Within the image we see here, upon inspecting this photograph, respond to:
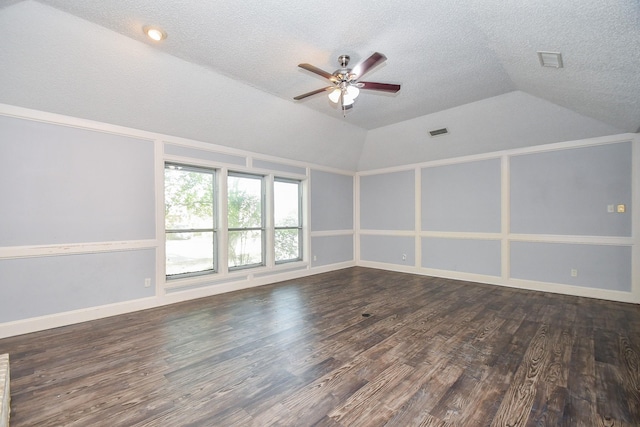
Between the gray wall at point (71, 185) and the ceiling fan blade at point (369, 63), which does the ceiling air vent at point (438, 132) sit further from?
the gray wall at point (71, 185)

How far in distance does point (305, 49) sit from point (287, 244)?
3.91m

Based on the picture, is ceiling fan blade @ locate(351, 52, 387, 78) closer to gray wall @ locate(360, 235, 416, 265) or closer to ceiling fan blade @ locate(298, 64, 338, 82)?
ceiling fan blade @ locate(298, 64, 338, 82)

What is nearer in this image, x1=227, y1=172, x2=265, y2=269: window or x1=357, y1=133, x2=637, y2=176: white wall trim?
x1=357, y1=133, x2=637, y2=176: white wall trim

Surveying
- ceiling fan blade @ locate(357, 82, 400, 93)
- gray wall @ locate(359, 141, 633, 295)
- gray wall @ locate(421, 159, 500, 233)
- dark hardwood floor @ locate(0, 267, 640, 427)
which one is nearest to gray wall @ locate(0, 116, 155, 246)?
dark hardwood floor @ locate(0, 267, 640, 427)

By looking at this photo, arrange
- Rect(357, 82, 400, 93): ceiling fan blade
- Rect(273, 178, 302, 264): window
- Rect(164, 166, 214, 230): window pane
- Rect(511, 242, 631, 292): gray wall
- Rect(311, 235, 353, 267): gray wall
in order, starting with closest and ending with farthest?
Rect(357, 82, 400, 93): ceiling fan blade < Rect(511, 242, 631, 292): gray wall < Rect(164, 166, 214, 230): window pane < Rect(273, 178, 302, 264): window < Rect(311, 235, 353, 267): gray wall

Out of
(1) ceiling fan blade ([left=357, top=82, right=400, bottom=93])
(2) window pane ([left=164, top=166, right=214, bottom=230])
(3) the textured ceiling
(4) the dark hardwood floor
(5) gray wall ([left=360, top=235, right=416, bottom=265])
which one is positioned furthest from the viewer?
(5) gray wall ([left=360, top=235, right=416, bottom=265])

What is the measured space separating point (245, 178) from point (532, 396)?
4.91 meters

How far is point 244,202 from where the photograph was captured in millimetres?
5309

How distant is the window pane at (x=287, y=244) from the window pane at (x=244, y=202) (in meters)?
0.57

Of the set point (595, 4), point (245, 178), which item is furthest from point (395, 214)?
point (595, 4)

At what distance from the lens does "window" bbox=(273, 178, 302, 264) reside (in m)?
5.78

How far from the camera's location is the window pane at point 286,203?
5793mm

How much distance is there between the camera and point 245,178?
5.31m

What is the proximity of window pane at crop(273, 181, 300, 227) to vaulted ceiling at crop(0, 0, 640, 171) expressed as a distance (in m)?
2.03
